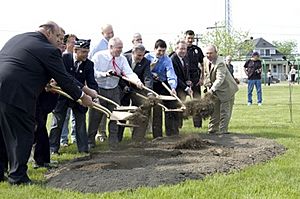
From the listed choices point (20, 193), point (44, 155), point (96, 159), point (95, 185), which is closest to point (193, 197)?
point (95, 185)

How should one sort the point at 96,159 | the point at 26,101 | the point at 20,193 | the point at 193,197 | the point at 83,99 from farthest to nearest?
the point at 96,159 → the point at 83,99 → the point at 26,101 → the point at 20,193 → the point at 193,197

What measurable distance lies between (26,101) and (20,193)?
3.93 ft

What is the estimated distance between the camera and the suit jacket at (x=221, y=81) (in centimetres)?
1143

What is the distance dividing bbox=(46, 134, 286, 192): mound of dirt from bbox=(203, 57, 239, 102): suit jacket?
124 centimetres

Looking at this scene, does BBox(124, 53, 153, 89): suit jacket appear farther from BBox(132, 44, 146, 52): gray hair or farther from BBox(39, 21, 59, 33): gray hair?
BBox(39, 21, 59, 33): gray hair

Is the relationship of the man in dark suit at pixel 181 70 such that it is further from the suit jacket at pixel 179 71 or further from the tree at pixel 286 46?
the tree at pixel 286 46

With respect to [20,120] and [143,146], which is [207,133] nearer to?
[143,146]

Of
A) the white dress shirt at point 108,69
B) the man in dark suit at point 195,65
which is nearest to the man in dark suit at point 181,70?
the man in dark suit at point 195,65

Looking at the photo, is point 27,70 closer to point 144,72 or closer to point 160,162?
point 160,162

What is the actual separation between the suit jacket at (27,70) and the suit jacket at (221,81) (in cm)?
498

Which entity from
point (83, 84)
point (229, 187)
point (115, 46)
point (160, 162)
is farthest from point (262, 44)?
point (229, 187)

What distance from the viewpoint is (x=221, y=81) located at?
1141 cm

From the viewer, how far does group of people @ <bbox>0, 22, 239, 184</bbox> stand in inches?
272

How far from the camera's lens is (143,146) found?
9.74 meters
